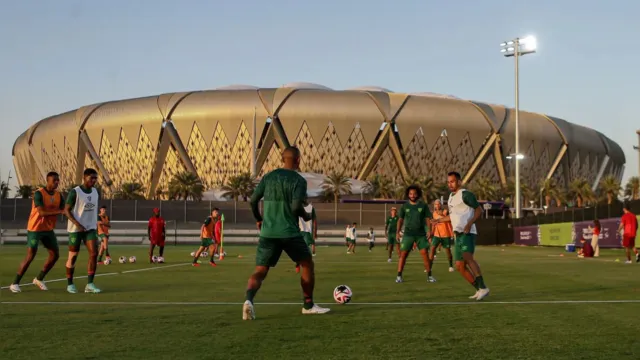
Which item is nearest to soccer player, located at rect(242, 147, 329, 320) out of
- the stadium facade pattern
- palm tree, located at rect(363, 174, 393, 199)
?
palm tree, located at rect(363, 174, 393, 199)

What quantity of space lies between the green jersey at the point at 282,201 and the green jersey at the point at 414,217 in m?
7.05

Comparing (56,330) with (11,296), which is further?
(11,296)

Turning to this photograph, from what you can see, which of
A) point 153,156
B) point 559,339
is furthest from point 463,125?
point 559,339

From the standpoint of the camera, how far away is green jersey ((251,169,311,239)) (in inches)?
301

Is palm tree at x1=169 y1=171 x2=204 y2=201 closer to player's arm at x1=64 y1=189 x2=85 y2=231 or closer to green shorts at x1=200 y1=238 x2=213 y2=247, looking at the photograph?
green shorts at x1=200 y1=238 x2=213 y2=247

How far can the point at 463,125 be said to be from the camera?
11181 centimetres

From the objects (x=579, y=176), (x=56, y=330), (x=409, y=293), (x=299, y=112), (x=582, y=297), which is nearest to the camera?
(x=56, y=330)

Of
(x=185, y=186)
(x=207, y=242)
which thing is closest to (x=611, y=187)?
(x=185, y=186)

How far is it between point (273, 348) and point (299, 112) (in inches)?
4064

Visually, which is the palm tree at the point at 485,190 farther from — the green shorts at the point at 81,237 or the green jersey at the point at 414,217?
the green shorts at the point at 81,237

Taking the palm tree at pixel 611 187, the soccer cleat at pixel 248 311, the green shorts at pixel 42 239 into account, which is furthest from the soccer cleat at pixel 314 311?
the palm tree at pixel 611 187

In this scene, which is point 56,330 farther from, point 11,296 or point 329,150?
point 329,150

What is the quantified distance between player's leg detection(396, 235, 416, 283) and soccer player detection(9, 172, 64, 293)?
5.95 m

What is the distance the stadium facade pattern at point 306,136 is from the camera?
10925cm
